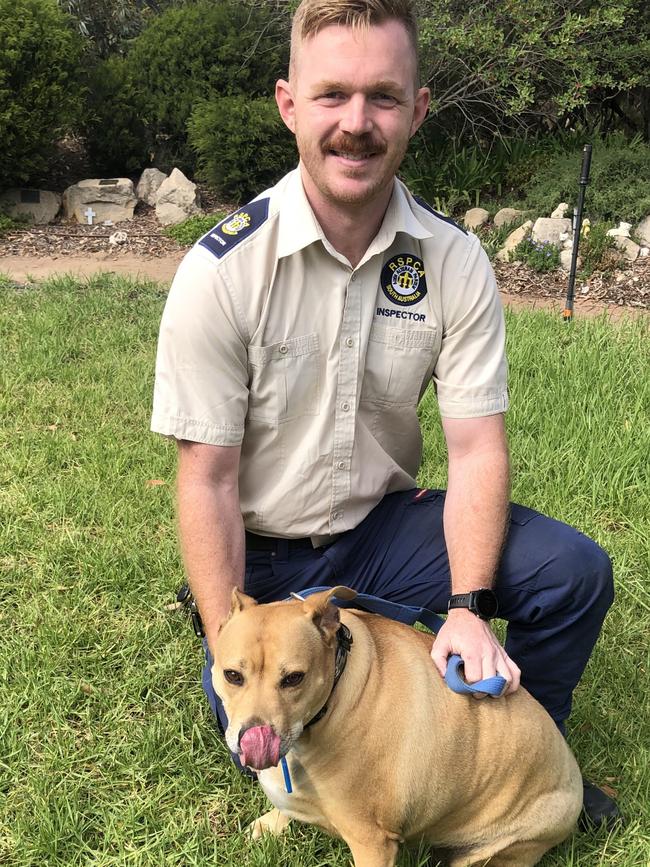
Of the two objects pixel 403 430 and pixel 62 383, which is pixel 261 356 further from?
pixel 62 383

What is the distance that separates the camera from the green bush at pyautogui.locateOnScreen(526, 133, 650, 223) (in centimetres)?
833

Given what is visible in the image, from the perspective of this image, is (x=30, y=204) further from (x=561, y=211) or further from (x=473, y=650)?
(x=473, y=650)

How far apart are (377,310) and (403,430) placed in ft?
1.40

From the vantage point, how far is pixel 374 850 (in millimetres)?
2027

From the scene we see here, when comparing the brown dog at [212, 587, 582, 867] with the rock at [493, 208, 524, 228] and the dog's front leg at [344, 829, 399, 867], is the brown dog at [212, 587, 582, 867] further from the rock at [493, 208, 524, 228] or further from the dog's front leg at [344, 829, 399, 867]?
the rock at [493, 208, 524, 228]

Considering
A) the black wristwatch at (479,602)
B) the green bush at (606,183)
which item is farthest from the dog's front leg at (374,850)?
the green bush at (606,183)

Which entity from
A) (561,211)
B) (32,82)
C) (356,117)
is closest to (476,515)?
(356,117)

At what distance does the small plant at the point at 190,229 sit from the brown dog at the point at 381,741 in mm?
7377

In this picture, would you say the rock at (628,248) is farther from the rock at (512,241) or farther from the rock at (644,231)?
the rock at (512,241)

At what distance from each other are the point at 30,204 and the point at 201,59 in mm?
2707

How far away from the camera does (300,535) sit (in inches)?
104

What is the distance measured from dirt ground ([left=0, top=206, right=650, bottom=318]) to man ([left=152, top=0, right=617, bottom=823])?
4400mm

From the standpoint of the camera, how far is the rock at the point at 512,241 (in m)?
8.17

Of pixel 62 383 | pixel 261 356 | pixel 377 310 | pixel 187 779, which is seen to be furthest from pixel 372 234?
pixel 62 383
